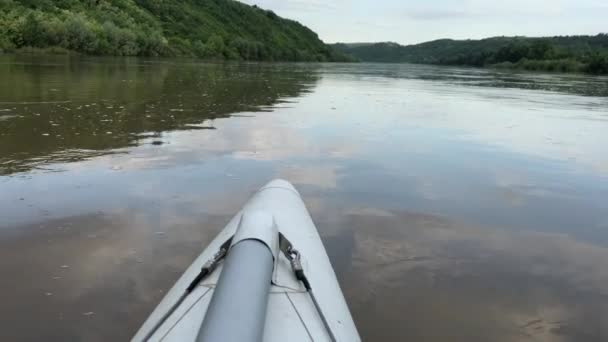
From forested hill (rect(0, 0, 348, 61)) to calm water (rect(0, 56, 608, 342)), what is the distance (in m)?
56.1

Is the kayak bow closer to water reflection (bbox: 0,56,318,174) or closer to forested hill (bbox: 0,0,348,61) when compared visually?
water reflection (bbox: 0,56,318,174)

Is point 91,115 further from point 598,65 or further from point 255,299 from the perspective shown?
point 598,65

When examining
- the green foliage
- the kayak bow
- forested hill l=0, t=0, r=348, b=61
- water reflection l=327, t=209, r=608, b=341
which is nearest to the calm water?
water reflection l=327, t=209, r=608, b=341

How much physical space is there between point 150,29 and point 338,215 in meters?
92.8

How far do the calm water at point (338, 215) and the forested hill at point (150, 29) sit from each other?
184 feet

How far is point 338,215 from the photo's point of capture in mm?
6039

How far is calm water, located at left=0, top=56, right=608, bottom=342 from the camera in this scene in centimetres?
388

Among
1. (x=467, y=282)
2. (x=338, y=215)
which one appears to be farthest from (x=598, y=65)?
(x=467, y=282)

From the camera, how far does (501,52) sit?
12269 cm

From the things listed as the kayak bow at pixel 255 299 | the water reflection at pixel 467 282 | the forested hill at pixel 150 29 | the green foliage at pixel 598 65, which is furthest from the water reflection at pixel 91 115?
the green foliage at pixel 598 65

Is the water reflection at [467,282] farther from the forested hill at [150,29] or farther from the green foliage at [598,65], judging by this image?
the green foliage at [598,65]

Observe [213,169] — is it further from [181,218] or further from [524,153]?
[524,153]

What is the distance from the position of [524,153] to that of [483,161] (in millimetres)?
1563

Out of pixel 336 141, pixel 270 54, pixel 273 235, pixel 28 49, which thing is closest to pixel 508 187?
pixel 336 141
